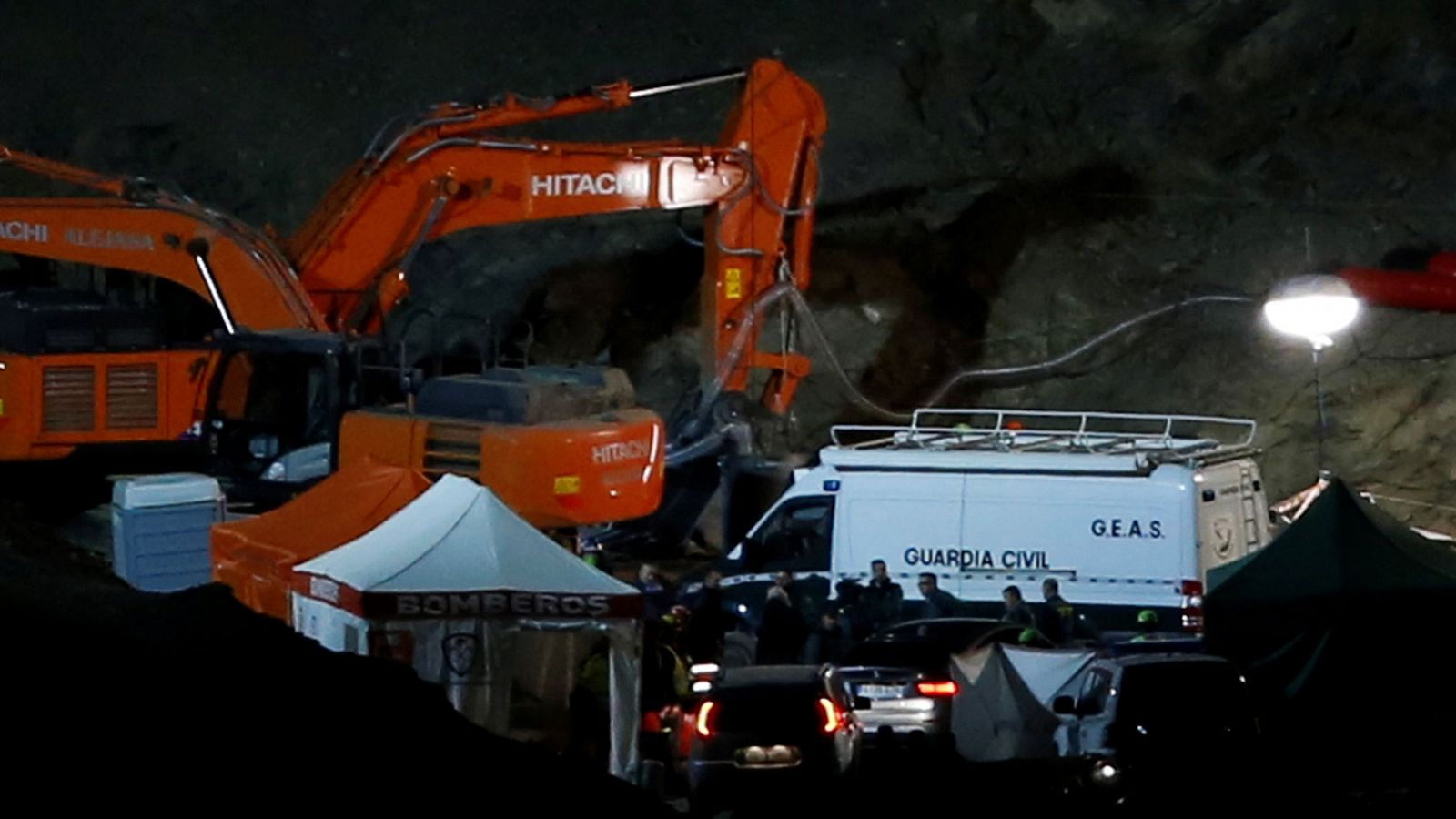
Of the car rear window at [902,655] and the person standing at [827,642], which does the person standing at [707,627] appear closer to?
the person standing at [827,642]

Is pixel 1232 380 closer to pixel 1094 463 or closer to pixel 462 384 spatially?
pixel 1094 463

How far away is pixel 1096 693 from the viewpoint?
1691 centimetres

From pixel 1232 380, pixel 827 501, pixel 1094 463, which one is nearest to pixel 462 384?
pixel 827 501

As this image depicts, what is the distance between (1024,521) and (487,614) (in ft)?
20.9

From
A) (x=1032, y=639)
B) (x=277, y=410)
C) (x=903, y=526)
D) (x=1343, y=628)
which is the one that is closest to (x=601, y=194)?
(x=277, y=410)

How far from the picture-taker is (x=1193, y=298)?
29.6 metres

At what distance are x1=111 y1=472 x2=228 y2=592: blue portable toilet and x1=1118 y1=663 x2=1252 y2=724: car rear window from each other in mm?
8023

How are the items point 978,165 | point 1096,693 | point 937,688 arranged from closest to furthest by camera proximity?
point 1096,693
point 937,688
point 978,165

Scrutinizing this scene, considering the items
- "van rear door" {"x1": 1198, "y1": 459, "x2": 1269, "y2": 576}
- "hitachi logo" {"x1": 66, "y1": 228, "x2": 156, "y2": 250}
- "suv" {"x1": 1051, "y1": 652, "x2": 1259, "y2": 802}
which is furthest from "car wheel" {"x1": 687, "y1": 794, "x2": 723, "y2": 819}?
"hitachi logo" {"x1": 66, "y1": 228, "x2": 156, "y2": 250}

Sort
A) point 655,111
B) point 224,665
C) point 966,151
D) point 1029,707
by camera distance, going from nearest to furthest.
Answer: point 224,665
point 1029,707
point 966,151
point 655,111

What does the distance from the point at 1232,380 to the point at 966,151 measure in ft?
19.4

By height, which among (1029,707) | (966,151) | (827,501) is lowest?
(1029,707)

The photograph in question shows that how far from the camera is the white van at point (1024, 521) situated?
20.6 metres

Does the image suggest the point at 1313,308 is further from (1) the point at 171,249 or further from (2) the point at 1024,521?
(1) the point at 171,249
